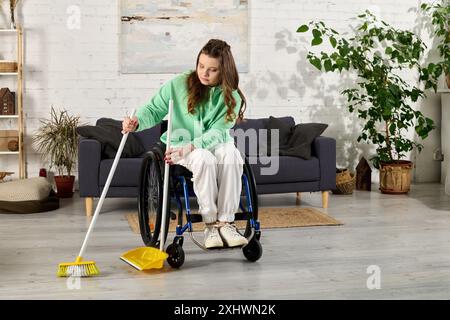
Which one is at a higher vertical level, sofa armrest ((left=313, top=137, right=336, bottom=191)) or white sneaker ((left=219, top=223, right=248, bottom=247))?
sofa armrest ((left=313, top=137, right=336, bottom=191))

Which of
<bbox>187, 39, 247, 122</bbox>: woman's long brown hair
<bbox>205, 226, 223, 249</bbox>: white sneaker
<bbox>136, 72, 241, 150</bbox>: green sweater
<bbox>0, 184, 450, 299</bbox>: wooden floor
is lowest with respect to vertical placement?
<bbox>0, 184, 450, 299</bbox>: wooden floor

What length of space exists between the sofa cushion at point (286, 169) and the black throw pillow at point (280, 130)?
0.30 m

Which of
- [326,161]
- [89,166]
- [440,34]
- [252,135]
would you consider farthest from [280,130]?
[440,34]

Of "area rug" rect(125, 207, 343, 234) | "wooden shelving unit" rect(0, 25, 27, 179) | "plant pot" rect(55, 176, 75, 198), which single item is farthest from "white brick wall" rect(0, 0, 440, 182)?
"area rug" rect(125, 207, 343, 234)

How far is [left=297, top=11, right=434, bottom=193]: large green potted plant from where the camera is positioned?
207 inches

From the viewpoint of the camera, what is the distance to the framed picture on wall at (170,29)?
542cm

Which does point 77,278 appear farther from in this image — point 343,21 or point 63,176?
point 343,21

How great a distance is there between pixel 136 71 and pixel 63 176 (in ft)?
3.24

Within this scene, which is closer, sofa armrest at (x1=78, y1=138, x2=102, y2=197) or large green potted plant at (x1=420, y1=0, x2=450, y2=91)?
sofa armrest at (x1=78, y1=138, x2=102, y2=197)

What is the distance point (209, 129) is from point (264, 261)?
661mm

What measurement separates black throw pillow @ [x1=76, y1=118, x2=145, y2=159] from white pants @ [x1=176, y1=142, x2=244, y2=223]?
1571mm

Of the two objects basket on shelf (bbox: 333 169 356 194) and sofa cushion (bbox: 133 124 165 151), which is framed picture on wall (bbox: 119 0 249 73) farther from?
basket on shelf (bbox: 333 169 356 194)

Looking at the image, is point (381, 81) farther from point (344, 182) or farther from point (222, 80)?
point (222, 80)
